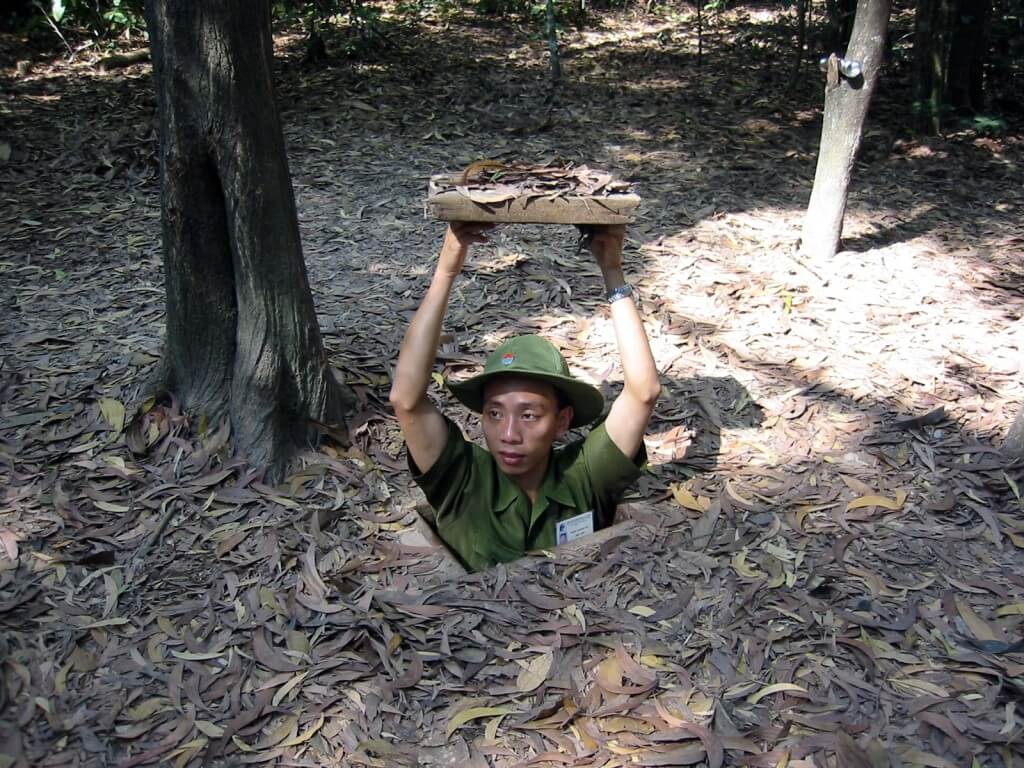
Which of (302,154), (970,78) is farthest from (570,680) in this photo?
(970,78)

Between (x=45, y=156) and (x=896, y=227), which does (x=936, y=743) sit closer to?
(x=896, y=227)

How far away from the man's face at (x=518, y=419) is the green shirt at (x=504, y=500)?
0.16 metres

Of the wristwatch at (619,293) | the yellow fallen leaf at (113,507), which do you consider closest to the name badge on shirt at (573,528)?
the wristwatch at (619,293)

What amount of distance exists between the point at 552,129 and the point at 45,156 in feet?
13.4

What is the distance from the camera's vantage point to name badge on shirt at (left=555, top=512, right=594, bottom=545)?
3441 mm

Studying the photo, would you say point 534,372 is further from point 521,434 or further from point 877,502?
point 877,502

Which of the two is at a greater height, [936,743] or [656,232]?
[656,232]

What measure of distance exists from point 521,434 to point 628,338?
0.52 meters

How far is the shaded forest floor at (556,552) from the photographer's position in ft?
8.40

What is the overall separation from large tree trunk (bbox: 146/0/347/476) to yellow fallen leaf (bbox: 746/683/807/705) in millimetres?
2095

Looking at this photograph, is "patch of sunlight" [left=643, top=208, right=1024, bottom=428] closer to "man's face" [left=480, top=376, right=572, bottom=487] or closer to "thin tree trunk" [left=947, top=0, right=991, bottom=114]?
"man's face" [left=480, top=376, right=572, bottom=487]

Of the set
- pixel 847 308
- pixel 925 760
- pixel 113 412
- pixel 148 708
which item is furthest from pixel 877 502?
pixel 113 412

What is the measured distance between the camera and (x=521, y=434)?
3266 mm

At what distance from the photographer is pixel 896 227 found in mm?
6500
